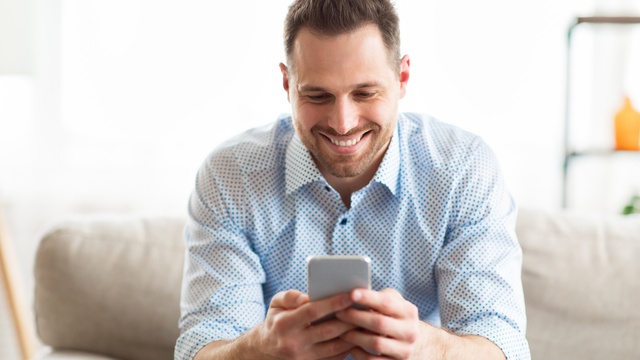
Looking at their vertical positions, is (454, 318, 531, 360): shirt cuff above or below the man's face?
below

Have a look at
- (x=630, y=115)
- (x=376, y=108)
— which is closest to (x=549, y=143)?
(x=630, y=115)

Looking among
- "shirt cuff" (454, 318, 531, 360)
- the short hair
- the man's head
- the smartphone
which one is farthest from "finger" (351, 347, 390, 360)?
the short hair

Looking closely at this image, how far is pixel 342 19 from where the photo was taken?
1.68 metres

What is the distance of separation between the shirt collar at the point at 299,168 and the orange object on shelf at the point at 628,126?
142 cm

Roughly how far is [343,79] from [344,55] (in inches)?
2.0

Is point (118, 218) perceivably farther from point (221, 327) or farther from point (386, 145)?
point (386, 145)

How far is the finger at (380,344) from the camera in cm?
136

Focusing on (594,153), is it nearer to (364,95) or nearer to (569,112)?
(569,112)

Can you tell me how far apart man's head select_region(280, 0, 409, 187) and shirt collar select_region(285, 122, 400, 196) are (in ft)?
0.14

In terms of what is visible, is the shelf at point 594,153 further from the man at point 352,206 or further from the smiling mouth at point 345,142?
the smiling mouth at point 345,142

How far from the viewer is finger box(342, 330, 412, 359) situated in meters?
1.36

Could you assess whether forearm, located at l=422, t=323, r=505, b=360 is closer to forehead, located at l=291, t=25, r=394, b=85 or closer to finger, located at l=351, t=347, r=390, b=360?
finger, located at l=351, t=347, r=390, b=360

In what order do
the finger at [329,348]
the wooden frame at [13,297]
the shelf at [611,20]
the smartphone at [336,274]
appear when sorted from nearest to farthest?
the smartphone at [336,274] < the finger at [329,348] < the wooden frame at [13,297] < the shelf at [611,20]

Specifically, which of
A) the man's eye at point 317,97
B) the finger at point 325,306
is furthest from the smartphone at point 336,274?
the man's eye at point 317,97
